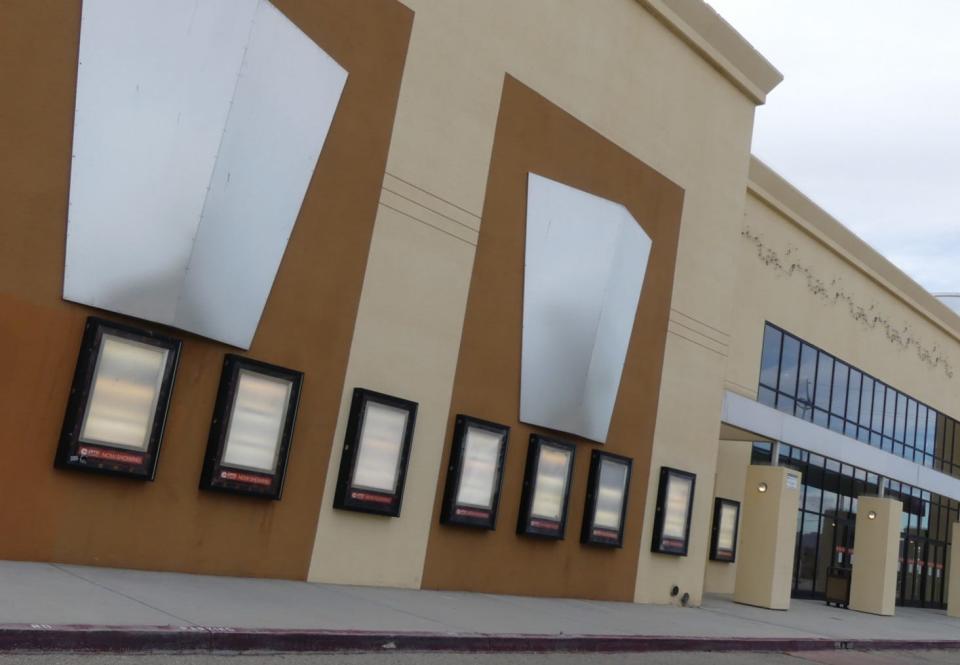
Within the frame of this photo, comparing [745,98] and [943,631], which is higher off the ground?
[745,98]

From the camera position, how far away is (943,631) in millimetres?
24250

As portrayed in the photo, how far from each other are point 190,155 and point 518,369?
6523 mm

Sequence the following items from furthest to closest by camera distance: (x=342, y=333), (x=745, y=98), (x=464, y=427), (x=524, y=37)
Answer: (x=745, y=98) → (x=524, y=37) → (x=464, y=427) → (x=342, y=333)

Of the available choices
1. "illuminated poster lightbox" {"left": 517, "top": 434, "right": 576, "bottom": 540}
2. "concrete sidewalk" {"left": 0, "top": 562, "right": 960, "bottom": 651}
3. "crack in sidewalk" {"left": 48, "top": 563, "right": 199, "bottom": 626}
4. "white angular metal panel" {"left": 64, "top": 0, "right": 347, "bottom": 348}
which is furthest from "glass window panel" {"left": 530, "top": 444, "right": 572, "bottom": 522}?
"crack in sidewalk" {"left": 48, "top": 563, "right": 199, "bottom": 626}

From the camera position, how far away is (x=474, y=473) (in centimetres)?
1495

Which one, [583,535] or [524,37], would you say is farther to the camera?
[583,535]

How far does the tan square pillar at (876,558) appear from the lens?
2705cm

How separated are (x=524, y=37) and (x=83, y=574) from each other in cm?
1041

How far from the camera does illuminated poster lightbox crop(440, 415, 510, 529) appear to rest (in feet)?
47.9

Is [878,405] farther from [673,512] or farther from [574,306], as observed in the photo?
[574,306]

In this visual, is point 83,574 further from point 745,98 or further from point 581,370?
point 745,98

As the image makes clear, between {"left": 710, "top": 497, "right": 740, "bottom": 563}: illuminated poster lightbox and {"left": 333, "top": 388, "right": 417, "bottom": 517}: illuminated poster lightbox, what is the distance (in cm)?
1156

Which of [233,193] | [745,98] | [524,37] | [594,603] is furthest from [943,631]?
[233,193]

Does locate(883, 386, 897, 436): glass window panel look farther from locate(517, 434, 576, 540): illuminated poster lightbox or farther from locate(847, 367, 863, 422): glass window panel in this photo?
locate(517, 434, 576, 540): illuminated poster lightbox
